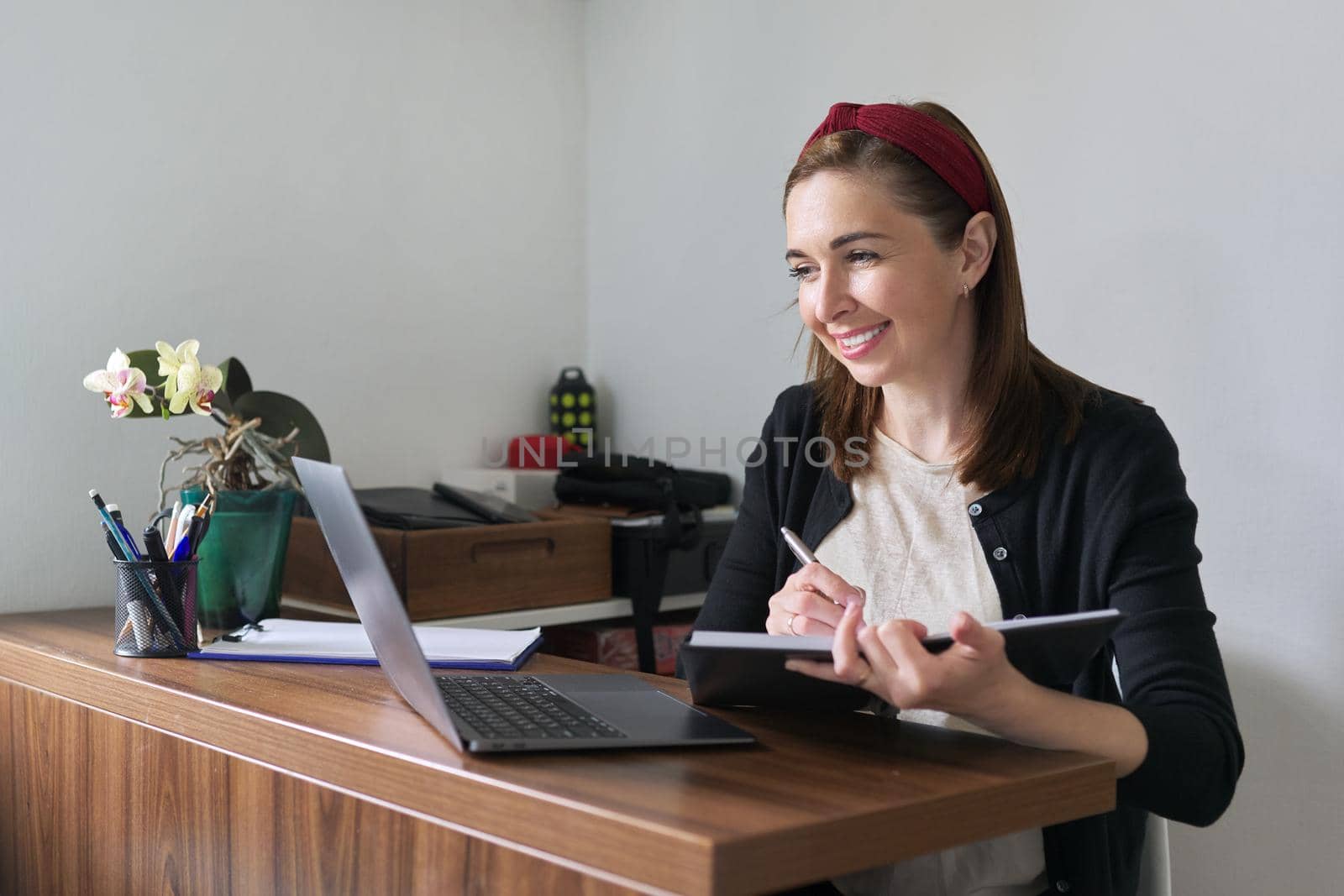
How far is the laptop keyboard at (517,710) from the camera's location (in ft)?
2.81

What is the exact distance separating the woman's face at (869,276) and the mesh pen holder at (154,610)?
754mm

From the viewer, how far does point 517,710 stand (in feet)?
3.05

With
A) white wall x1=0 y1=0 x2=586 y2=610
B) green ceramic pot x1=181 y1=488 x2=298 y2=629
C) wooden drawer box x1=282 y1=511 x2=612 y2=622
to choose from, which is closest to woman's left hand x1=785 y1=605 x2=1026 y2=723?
green ceramic pot x1=181 y1=488 x2=298 y2=629

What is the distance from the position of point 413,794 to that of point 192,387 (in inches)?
34.2

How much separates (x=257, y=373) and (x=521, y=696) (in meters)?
1.27

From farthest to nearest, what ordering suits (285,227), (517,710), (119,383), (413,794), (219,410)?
(285,227) → (219,410) → (119,383) → (517,710) → (413,794)

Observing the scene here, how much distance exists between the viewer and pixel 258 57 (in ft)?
6.75

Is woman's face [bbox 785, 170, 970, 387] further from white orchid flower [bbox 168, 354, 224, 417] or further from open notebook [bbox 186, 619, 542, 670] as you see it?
white orchid flower [bbox 168, 354, 224, 417]

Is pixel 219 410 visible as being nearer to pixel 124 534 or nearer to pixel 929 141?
pixel 124 534

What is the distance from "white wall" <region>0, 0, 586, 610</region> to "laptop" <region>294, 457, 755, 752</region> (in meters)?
0.96

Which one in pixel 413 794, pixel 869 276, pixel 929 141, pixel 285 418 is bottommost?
pixel 413 794

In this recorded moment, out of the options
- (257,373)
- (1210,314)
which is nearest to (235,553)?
(257,373)

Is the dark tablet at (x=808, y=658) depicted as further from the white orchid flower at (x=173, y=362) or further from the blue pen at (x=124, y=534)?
the white orchid flower at (x=173, y=362)

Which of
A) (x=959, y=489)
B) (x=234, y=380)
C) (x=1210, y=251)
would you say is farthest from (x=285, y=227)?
(x=1210, y=251)
